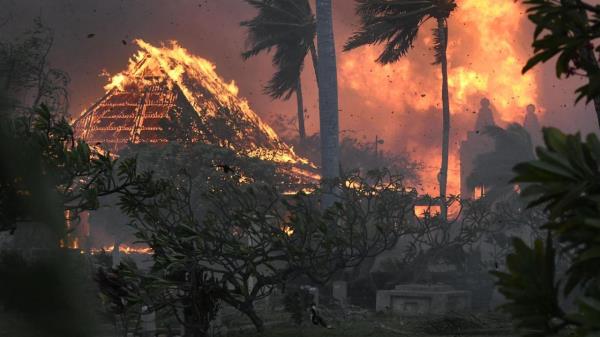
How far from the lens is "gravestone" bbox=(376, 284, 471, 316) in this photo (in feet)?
66.5

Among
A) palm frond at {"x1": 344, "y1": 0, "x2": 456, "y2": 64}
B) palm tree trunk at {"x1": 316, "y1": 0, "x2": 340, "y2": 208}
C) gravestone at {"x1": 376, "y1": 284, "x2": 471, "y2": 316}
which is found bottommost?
gravestone at {"x1": 376, "y1": 284, "x2": 471, "y2": 316}

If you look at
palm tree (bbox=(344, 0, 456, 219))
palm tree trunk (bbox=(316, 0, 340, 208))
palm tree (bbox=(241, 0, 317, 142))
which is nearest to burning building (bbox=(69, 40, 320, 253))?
palm tree (bbox=(241, 0, 317, 142))

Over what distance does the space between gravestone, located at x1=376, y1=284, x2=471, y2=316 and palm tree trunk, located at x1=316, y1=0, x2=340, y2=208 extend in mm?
4728

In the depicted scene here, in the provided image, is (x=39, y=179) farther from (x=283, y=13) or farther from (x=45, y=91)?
(x=283, y=13)

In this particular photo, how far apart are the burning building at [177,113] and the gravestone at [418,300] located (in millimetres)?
18621

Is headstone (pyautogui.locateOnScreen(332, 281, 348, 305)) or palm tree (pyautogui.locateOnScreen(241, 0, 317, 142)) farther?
palm tree (pyautogui.locateOnScreen(241, 0, 317, 142))

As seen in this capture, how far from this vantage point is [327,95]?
24828 millimetres

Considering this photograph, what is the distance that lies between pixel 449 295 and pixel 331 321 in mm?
4615

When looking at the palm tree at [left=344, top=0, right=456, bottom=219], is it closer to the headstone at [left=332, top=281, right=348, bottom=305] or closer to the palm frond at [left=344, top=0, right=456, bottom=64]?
the palm frond at [left=344, top=0, right=456, bottom=64]

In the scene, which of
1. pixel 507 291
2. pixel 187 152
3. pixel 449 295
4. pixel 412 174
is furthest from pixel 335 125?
pixel 412 174

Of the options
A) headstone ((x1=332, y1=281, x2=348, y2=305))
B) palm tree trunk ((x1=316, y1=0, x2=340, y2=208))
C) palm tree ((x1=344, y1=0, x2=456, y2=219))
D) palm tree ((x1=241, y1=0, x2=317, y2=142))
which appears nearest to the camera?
headstone ((x1=332, y1=281, x2=348, y2=305))

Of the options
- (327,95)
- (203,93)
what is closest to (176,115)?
(203,93)

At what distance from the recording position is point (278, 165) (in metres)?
39.7

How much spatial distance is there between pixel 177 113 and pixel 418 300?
2456cm
